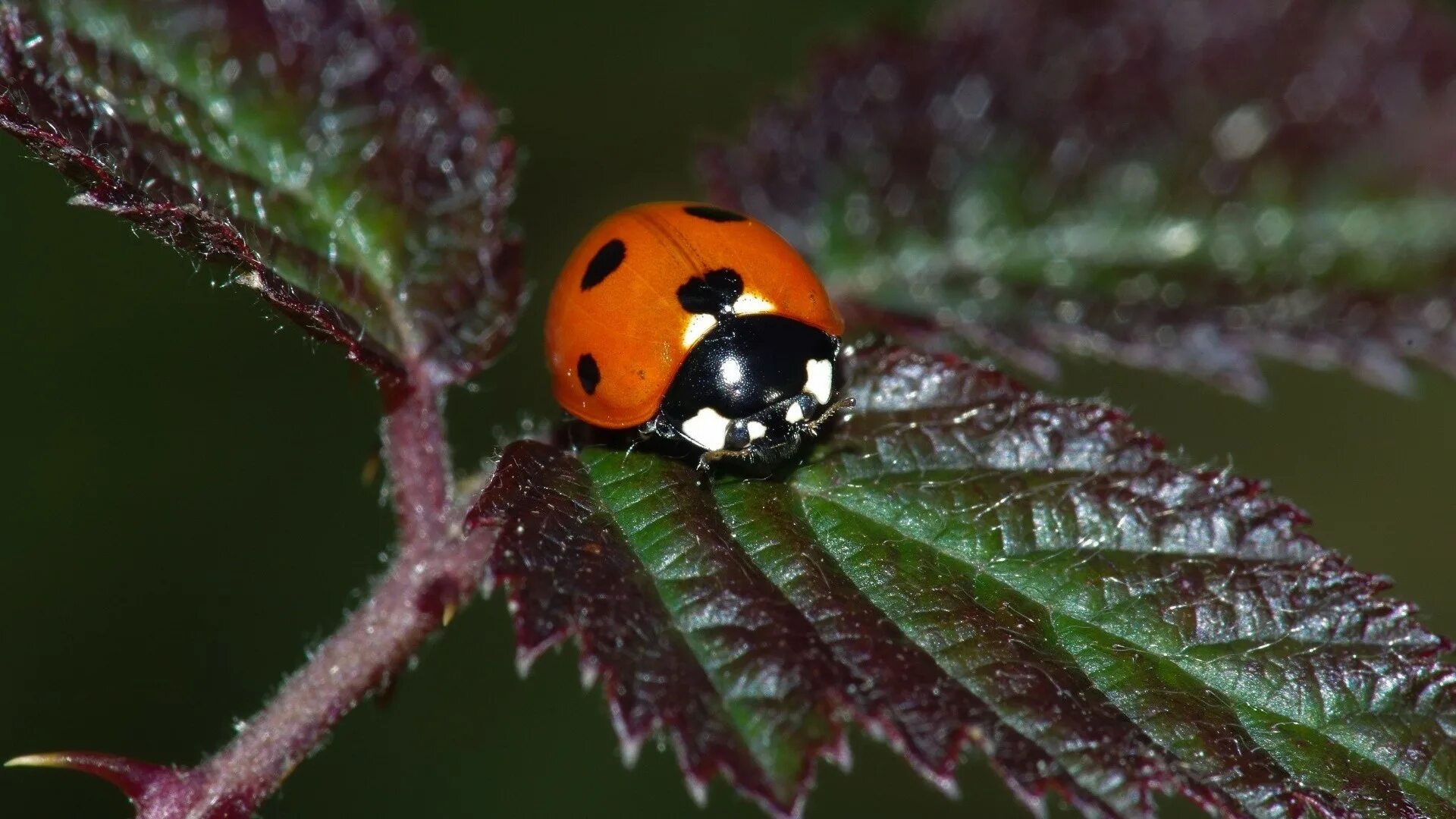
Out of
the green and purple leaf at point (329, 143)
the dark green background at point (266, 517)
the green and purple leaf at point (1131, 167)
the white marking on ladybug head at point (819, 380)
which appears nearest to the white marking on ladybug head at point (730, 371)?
the white marking on ladybug head at point (819, 380)

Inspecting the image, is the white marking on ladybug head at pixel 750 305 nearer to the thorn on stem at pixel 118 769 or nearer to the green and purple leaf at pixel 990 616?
the green and purple leaf at pixel 990 616

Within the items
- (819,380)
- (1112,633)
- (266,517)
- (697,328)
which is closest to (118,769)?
(697,328)

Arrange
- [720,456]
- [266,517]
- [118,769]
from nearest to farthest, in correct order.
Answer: [118,769] → [720,456] → [266,517]

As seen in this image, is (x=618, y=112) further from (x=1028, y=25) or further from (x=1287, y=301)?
(x=1287, y=301)

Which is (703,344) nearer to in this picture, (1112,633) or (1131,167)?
(1112,633)

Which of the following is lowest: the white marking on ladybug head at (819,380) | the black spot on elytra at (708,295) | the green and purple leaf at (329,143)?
the white marking on ladybug head at (819,380)

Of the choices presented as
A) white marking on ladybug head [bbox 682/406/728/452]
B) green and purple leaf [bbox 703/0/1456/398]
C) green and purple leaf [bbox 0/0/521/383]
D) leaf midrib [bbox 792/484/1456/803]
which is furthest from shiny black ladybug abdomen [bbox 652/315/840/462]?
green and purple leaf [bbox 703/0/1456/398]

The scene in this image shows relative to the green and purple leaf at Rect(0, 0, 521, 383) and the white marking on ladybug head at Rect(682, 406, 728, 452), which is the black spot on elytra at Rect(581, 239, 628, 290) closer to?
the green and purple leaf at Rect(0, 0, 521, 383)

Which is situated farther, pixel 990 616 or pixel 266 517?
pixel 266 517
